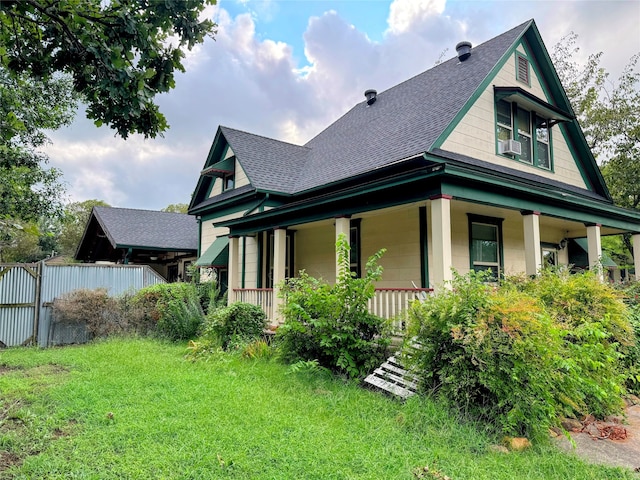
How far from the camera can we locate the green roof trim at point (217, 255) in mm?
12867

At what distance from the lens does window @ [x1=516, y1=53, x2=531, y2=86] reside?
10.4 metres

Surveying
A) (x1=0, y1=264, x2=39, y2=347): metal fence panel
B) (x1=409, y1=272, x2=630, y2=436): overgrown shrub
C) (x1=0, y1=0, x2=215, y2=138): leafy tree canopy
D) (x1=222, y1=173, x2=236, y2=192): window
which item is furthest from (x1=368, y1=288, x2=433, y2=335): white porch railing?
(x1=0, y1=264, x2=39, y2=347): metal fence panel

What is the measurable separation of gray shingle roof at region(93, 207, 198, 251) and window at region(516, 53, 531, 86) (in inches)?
550

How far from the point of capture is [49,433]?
13.2 feet

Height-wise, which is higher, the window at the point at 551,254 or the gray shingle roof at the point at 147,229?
the gray shingle roof at the point at 147,229

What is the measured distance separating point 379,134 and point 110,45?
8.10 m

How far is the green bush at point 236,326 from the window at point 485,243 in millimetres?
5099

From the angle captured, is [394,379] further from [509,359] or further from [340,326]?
[509,359]

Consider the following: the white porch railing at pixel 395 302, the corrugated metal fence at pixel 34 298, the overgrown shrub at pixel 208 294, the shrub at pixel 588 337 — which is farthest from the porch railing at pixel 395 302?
the corrugated metal fence at pixel 34 298

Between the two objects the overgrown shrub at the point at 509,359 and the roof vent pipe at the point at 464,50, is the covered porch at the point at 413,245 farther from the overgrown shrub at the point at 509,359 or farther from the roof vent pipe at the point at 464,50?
the roof vent pipe at the point at 464,50

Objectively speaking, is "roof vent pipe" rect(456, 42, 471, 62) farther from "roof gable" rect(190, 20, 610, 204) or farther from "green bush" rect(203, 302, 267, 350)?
"green bush" rect(203, 302, 267, 350)

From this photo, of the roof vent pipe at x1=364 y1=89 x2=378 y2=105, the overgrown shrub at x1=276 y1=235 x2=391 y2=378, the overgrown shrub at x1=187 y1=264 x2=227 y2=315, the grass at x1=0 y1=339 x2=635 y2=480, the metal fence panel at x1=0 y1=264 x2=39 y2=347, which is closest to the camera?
the grass at x1=0 y1=339 x2=635 y2=480

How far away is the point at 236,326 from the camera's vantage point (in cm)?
855

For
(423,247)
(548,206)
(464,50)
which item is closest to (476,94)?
(464,50)
